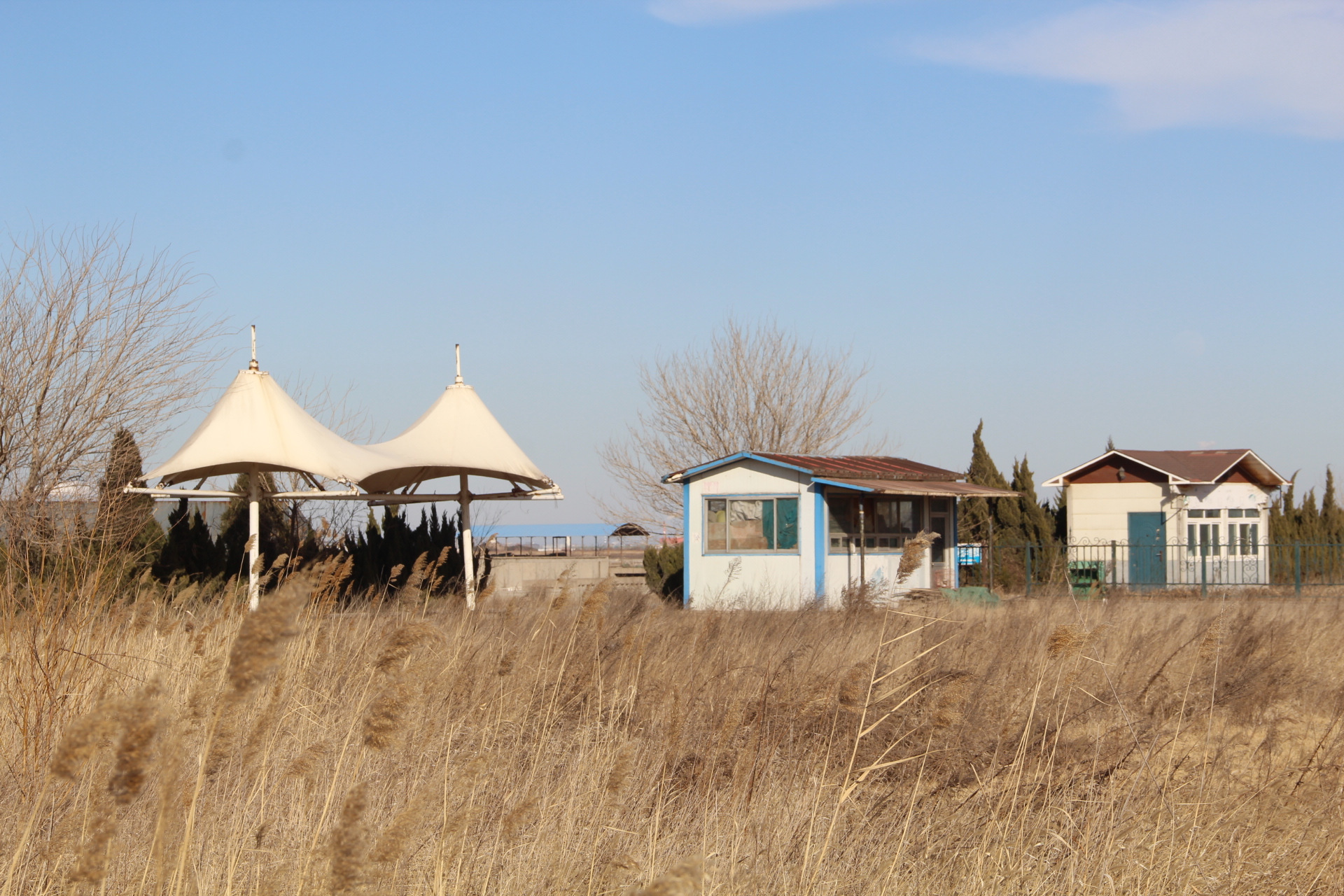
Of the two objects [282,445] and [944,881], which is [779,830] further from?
[282,445]

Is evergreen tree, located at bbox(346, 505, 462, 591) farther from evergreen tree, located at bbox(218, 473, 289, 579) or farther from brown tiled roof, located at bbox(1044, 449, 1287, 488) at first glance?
brown tiled roof, located at bbox(1044, 449, 1287, 488)

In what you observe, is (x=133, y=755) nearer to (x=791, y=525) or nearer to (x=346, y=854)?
(x=346, y=854)

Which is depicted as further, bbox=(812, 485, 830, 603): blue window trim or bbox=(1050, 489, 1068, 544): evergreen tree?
bbox=(1050, 489, 1068, 544): evergreen tree

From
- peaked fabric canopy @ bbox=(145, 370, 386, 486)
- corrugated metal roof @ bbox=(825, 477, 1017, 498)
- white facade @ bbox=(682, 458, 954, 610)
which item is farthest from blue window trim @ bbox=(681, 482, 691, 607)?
peaked fabric canopy @ bbox=(145, 370, 386, 486)

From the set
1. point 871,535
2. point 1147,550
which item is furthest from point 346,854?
point 1147,550

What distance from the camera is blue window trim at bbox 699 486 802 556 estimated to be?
20.9m

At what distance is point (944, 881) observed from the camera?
3.97 meters

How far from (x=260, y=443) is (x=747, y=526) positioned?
8.93m

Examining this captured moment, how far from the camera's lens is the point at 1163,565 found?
2686 cm

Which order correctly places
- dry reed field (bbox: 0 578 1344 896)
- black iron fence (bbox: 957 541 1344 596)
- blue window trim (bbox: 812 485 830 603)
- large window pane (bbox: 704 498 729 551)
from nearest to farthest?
dry reed field (bbox: 0 578 1344 896) < blue window trim (bbox: 812 485 830 603) < large window pane (bbox: 704 498 729 551) < black iron fence (bbox: 957 541 1344 596)

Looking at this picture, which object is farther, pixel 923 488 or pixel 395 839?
pixel 923 488

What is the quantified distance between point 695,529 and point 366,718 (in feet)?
61.6

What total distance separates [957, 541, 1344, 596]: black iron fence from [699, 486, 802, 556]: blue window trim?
6.79 metres

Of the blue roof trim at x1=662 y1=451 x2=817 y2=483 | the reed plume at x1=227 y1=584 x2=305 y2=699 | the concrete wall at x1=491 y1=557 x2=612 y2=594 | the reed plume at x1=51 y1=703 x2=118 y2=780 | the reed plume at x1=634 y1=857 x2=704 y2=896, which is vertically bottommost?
the concrete wall at x1=491 y1=557 x2=612 y2=594
